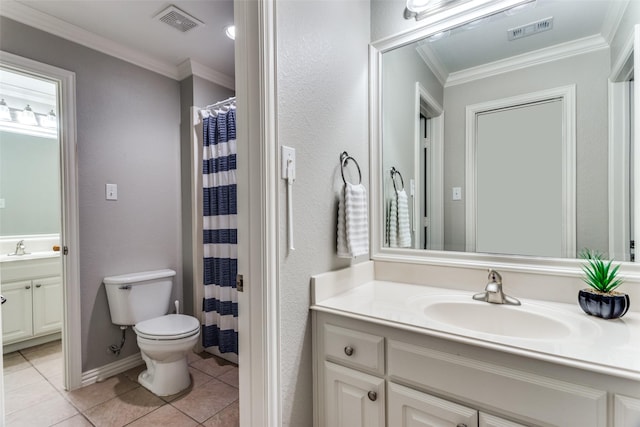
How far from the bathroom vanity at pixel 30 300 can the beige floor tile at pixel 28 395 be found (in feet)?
1.89

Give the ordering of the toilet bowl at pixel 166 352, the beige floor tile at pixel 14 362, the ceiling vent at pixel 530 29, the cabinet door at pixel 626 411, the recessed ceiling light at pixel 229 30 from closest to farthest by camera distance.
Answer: the cabinet door at pixel 626 411
the ceiling vent at pixel 530 29
the toilet bowl at pixel 166 352
the recessed ceiling light at pixel 229 30
the beige floor tile at pixel 14 362

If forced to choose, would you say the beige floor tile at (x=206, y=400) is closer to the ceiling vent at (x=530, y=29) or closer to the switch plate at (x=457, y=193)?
the switch plate at (x=457, y=193)

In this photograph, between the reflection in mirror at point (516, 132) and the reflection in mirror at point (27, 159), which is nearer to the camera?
the reflection in mirror at point (516, 132)

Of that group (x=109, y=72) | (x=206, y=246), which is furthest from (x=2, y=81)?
(x=206, y=246)

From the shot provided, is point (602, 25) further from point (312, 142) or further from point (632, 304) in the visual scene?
point (312, 142)

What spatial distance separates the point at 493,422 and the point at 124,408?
1.89m

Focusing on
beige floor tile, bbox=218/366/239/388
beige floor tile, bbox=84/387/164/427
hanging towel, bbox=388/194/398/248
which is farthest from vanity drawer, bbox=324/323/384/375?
beige floor tile, bbox=84/387/164/427

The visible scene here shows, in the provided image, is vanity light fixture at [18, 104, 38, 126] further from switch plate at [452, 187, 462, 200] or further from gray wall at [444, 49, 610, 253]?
gray wall at [444, 49, 610, 253]

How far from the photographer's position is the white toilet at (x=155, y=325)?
5.91ft

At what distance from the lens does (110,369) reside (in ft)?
6.81

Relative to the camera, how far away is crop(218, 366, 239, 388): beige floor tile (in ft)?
6.50

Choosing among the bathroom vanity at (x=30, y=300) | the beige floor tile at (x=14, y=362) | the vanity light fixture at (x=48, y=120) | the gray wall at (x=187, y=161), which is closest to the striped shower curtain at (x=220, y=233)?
the gray wall at (x=187, y=161)

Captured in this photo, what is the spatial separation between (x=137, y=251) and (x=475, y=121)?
7.65 feet

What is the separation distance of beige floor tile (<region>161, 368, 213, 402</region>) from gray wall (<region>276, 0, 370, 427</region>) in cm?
109
